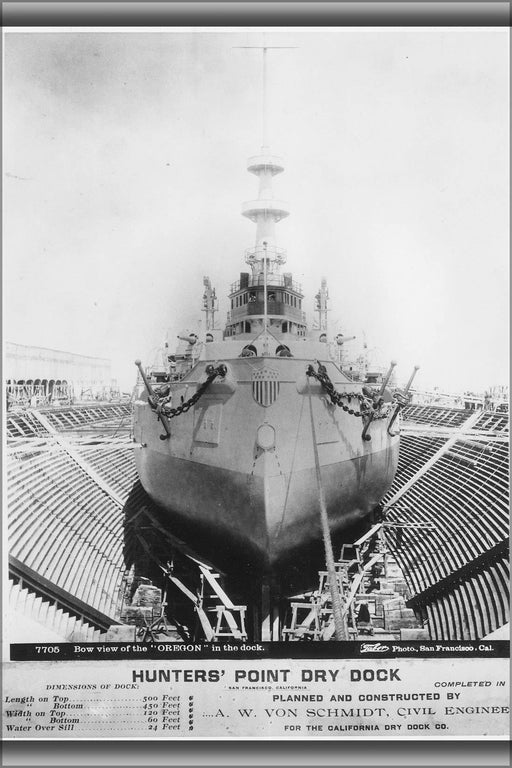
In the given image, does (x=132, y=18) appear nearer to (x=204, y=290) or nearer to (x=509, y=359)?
(x=204, y=290)

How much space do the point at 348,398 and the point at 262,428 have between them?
4.44ft

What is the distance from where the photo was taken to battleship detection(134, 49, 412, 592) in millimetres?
5355

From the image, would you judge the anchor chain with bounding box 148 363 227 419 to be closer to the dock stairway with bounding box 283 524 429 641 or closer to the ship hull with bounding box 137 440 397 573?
the ship hull with bounding box 137 440 397 573

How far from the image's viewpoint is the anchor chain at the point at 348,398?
5.67 meters

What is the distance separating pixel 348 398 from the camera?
608 cm

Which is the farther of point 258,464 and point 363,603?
point 363,603

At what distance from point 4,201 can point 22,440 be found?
2858 mm

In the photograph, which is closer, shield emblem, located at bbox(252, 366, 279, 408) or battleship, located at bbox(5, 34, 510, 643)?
shield emblem, located at bbox(252, 366, 279, 408)
